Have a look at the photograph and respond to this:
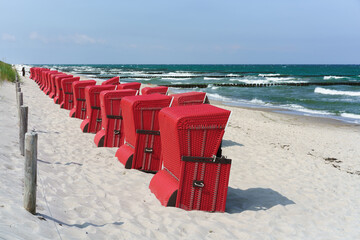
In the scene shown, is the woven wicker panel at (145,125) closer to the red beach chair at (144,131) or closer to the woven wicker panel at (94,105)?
the red beach chair at (144,131)

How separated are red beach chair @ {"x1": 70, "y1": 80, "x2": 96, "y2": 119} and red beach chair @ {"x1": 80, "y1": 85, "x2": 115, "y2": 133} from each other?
2.01 metres

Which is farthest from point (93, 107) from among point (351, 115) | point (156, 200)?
point (351, 115)

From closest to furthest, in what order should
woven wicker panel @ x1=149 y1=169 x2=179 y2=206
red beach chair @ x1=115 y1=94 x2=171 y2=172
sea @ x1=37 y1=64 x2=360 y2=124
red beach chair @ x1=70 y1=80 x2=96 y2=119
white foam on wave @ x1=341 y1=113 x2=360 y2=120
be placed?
woven wicker panel @ x1=149 y1=169 x2=179 y2=206 → red beach chair @ x1=115 y1=94 x2=171 y2=172 → red beach chair @ x1=70 y1=80 x2=96 y2=119 → white foam on wave @ x1=341 y1=113 x2=360 y2=120 → sea @ x1=37 y1=64 x2=360 y2=124

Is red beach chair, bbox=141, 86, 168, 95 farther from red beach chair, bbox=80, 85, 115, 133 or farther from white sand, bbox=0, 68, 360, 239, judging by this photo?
white sand, bbox=0, 68, 360, 239

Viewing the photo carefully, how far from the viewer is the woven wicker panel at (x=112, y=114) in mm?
7809

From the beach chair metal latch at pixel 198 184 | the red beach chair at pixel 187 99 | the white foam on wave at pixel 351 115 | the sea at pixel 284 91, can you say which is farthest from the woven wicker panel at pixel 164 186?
the white foam on wave at pixel 351 115

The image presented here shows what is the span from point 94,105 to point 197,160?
5261 millimetres

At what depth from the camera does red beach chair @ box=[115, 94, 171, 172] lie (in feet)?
20.2

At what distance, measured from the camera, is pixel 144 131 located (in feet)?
20.4

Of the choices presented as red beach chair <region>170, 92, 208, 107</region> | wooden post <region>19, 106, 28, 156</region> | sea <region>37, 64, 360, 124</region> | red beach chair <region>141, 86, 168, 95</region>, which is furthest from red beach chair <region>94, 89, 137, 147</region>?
sea <region>37, 64, 360, 124</region>

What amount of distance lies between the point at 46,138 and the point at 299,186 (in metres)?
5.45

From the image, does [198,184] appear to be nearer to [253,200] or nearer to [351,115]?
[253,200]

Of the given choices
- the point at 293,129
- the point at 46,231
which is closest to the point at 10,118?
the point at 46,231

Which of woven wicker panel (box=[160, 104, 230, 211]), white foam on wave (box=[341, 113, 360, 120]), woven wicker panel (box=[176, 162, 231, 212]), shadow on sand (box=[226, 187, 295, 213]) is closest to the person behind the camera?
woven wicker panel (box=[160, 104, 230, 211])
